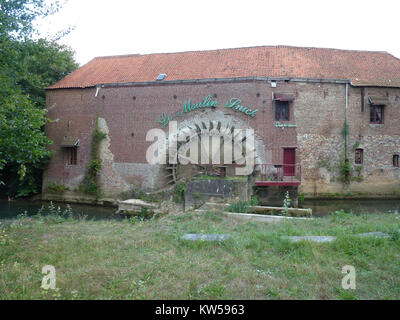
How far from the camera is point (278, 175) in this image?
13.2m

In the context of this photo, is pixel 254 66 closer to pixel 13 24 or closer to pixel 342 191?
pixel 342 191

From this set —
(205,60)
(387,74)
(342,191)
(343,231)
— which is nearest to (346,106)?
(387,74)

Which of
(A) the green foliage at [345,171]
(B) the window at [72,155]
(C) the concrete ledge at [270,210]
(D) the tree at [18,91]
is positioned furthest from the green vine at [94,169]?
(A) the green foliage at [345,171]

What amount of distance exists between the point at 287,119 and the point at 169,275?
12.1m

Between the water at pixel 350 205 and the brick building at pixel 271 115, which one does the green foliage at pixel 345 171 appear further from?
the water at pixel 350 205

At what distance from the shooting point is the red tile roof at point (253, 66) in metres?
14.5

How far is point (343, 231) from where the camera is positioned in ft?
17.3

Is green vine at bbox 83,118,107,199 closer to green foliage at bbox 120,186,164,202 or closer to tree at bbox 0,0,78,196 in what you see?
green foliage at bbox 120,186,164,202

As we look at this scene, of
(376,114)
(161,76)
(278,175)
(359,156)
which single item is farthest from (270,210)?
(376,114)

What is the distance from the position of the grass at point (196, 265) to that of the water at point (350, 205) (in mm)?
7425

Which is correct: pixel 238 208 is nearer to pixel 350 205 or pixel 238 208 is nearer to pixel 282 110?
pixel 350 205

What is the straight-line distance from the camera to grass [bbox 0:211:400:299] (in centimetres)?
317

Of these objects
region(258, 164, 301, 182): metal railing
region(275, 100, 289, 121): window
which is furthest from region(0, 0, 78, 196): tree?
region(275, 100, 289, 121): window

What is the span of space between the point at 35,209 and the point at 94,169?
332 cm
